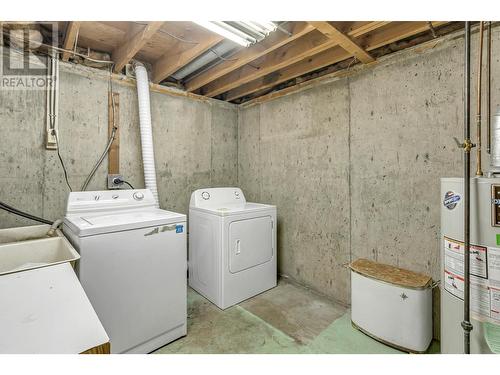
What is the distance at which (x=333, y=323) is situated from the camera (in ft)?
6.80

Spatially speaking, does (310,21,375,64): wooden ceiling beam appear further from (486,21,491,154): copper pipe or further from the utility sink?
the utility sink

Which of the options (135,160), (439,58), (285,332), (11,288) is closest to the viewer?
(11,288)

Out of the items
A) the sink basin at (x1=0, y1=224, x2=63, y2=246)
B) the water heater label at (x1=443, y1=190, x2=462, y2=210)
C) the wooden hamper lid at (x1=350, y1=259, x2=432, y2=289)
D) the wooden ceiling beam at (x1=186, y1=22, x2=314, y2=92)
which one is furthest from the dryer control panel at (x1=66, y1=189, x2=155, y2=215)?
the water heater label at (x1=443, y1=190, x2=462, y2=210)

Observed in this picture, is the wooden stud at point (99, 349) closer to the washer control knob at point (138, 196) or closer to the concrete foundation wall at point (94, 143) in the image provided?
the washer control knob at point (138, 196)

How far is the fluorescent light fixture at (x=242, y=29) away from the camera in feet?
5.24

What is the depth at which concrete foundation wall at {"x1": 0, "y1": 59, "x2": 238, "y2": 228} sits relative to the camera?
198cm

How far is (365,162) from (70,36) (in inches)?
103

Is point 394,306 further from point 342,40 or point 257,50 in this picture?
point 257,50

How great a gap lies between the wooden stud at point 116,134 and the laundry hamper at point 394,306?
2.45 meters
